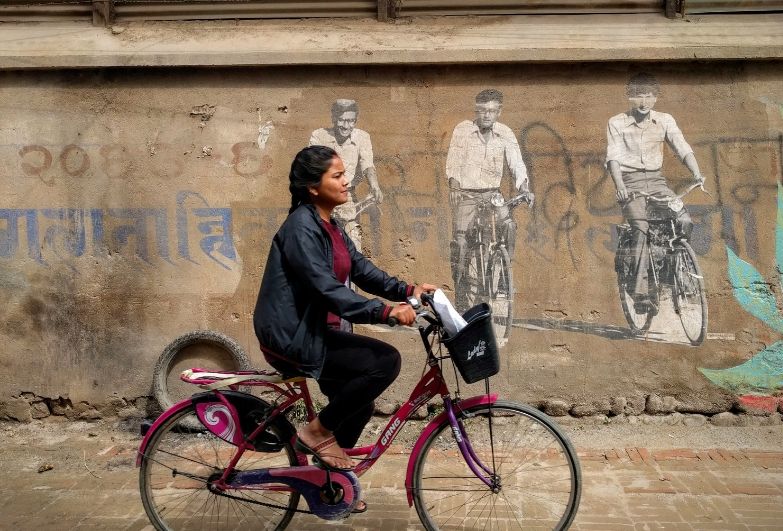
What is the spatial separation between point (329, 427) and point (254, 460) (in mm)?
520

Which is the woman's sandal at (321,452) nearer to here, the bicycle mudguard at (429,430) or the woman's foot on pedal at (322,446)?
the woman's foot on pedal at (322,446)

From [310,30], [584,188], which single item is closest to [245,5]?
[310,30]

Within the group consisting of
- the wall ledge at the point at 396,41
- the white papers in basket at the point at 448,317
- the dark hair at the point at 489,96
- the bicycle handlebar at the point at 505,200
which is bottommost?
the white papers in basket at the point at 448,317

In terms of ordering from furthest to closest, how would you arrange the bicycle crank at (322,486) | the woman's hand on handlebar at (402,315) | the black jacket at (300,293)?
the bicycle crank at (322,486) → the black jacket at (300,293) → the woman's hand on handlebar at (402,315)

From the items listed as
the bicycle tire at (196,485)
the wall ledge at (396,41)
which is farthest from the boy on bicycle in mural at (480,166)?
the bicycle tire at (196,485)

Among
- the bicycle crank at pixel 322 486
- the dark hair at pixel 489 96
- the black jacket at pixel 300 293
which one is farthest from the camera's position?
the dark hair at pixel 489 96

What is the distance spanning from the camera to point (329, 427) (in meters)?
3.52

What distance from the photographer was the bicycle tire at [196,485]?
3.73 metres

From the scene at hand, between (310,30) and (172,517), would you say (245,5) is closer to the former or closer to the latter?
(310,30)

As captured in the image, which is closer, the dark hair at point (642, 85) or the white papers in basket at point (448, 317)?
the white papers in basket at point (448, 317)

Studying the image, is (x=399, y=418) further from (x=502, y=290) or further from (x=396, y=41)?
(x=396, y=41)

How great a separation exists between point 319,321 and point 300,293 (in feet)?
0.54

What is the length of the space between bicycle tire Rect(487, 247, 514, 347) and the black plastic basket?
226 centimetres

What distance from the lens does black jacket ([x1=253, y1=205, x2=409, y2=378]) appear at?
3346 mm
